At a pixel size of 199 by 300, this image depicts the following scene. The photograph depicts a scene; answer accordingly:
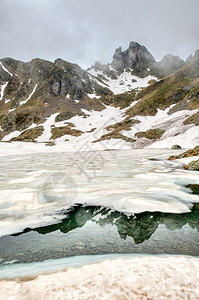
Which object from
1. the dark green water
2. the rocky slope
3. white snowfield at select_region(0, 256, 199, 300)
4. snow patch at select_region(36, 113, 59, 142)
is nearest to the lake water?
the dark green water

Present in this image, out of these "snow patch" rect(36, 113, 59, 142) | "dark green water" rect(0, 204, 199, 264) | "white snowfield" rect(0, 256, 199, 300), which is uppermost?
"snow patch" rect(36, 113, 59, 142)

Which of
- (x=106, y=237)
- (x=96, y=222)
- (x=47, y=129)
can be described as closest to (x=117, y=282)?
(x=106, y=237)

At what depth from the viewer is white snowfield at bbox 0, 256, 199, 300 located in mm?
2818

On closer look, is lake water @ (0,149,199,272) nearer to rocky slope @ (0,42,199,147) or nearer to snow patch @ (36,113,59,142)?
rocky slope @ (0,42,199,147)

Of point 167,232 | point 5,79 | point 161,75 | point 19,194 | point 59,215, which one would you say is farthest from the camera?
point 161,75

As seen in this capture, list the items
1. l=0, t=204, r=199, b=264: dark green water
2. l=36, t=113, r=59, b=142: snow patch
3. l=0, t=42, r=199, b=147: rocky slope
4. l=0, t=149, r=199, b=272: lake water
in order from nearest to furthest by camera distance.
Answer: l=0, t=204, r=199, b=264: dark green water → l=0, t=149, r=199, b=272: lake water → l=0, t=42, r=199, b=147: rocky slope → l=36, t=113, r=59, b=142: snow patch

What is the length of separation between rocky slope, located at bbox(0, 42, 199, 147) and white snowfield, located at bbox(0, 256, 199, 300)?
41.0 meters

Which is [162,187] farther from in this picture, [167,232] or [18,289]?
[18,289]

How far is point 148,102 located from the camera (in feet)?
306

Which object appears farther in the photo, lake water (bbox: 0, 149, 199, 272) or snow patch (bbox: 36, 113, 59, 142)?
snow patch (bbox: 36, 113, 59, 142)

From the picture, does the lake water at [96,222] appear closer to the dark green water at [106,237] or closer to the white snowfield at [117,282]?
the dark green water at [106,237]

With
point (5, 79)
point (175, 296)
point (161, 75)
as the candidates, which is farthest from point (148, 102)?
point (5, 79)

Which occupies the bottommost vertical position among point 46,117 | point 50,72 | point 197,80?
point 46,117

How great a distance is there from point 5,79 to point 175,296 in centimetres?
21378
